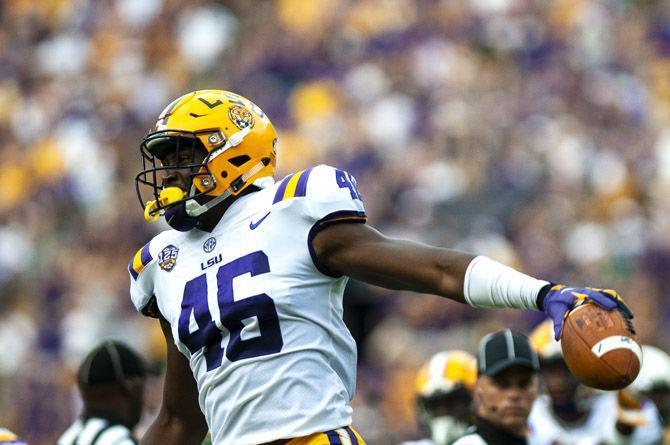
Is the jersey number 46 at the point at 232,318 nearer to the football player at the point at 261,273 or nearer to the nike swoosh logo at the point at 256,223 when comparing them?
the football player at the point at 261,273

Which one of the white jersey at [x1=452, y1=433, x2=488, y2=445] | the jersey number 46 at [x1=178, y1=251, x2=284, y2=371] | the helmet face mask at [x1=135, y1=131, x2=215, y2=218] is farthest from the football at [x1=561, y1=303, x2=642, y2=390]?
the white jersey at [x1=452, y1=433, x2=488, y2=445]

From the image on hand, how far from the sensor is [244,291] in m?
3.96

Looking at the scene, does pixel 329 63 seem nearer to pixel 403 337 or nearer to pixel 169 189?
pixel 403 337

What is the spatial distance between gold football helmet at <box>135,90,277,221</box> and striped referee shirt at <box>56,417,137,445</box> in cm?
156

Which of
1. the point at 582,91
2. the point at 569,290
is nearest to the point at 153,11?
the point at 582,91

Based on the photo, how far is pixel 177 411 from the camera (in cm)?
448

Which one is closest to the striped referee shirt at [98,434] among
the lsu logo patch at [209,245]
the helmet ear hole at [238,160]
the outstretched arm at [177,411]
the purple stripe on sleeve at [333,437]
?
the outstretched arm at [177,411]

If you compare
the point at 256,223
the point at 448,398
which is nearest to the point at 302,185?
the point at 256,223

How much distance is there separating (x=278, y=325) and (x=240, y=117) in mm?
806

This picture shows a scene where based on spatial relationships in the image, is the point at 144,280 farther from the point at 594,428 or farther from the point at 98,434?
the point at 594,428

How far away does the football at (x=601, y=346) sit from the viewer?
10.6 feet

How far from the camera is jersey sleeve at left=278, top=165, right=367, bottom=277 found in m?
3.86

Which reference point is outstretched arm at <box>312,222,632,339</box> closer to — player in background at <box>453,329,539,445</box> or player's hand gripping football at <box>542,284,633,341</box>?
player's hand gripping football at <box>542,284,633,341</box>

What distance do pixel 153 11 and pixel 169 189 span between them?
1253 centimetres
